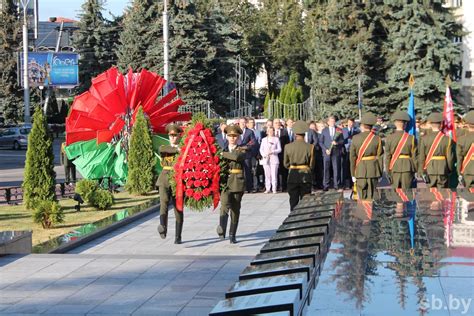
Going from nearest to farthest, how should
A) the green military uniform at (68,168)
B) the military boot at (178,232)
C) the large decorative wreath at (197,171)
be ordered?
1. the large decorative wreath at (197,171)
2. the military boot at (178,232)
3. the green military uniform at (68,168)

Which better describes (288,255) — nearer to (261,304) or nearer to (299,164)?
(261,304)

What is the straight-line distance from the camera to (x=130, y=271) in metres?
9.16

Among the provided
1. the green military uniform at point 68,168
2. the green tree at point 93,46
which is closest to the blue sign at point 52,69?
the green tree at point 93,46

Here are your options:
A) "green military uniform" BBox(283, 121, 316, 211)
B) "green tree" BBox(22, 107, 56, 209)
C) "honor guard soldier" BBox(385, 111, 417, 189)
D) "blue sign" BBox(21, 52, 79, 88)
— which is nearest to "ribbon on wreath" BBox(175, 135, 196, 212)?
"green military uniform" BBox(283, 121, 316, 211)

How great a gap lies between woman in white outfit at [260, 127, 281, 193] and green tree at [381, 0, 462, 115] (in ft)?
71.4

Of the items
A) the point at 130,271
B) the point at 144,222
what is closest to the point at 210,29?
the point at 144,222

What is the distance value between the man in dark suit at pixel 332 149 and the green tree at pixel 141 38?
32.6 metres

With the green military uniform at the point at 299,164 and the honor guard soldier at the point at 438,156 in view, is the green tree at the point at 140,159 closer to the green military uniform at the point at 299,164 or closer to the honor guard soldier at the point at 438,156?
the green military uniform at the point at 299,164

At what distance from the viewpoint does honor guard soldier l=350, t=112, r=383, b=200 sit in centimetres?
1337

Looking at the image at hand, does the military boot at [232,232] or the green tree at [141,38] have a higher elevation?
the green tree at [141,38]

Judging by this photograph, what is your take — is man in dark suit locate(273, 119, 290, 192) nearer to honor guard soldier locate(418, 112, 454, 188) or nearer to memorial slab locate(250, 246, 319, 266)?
honor guard soldier locate(418, 112, 454, 188)

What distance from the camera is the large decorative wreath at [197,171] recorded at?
11.1 m

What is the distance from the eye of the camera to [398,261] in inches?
213

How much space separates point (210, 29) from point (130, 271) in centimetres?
4441
